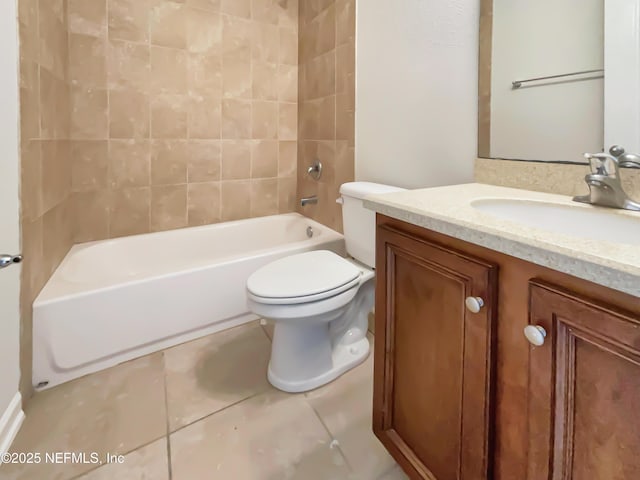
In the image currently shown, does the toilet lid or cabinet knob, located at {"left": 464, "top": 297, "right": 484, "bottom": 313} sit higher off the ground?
cabinet knob, located at {"left": 464, "top": 297, "right": 484, "bottom": 313}

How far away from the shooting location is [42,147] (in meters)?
1.44

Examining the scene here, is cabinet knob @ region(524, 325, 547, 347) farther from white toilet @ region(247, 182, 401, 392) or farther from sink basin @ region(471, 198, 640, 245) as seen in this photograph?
white toilet @ region(247, 182, 401, 392)

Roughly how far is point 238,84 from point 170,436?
203cm

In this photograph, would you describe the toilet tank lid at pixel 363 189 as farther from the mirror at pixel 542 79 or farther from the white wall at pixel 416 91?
the mirror at pixel 542 79

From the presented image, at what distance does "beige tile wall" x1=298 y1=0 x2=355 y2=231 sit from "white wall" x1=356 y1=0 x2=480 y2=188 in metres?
0.10

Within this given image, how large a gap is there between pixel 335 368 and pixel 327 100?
158 cm

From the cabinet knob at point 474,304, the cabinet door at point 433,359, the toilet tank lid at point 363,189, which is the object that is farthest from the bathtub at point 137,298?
the cabinet knob at point 474,304

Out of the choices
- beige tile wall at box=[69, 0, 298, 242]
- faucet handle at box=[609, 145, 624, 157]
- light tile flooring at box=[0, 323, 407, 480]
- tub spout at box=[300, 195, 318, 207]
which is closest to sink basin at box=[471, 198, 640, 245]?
faucet handle at box=[609, 145, 624, 157]

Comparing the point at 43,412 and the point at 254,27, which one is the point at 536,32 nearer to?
the point at 254,27

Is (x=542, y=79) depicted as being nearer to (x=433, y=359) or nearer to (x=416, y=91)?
(x=416, y=91)

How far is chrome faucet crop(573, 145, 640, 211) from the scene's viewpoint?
83 cm

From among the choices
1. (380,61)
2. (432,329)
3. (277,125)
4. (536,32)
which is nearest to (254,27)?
(277,125)

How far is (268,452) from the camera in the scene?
1.13 meters

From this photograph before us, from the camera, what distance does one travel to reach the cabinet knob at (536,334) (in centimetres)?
55
